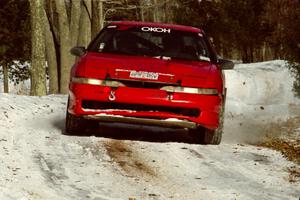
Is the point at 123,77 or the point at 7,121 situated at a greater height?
the point at 123,77

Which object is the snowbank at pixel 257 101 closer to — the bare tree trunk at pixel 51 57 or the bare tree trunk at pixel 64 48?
the bare tree trunk at pixel 64 48

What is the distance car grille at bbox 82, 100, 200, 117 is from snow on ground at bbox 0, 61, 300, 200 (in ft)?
1.33

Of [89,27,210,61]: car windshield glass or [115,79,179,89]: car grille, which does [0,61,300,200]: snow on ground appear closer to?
[115,79,179,89]: car grille

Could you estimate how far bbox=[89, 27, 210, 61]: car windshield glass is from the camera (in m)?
9.17

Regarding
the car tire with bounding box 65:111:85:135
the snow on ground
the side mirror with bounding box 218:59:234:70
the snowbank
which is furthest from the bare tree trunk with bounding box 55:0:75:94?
the car tire with bounding box 65:111:85:135

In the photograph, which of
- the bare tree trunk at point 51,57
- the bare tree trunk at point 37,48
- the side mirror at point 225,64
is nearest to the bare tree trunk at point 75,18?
the bare tree trunk at point 51,57

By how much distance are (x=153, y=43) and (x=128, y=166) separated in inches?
120

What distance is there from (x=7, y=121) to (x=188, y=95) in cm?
317

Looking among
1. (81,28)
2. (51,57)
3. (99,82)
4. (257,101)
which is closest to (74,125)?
(99,82)

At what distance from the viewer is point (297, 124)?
13.3 m

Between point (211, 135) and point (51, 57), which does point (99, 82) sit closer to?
point (211, 135)

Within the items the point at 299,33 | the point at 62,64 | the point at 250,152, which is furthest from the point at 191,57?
the point at 299,33

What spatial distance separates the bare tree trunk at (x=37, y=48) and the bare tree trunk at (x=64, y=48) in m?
2.57

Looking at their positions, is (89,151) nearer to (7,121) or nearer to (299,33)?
(7,121)
